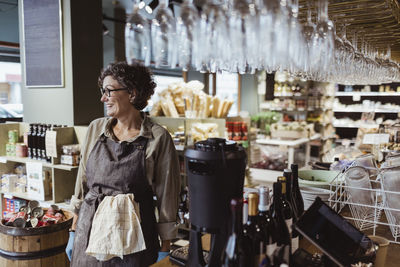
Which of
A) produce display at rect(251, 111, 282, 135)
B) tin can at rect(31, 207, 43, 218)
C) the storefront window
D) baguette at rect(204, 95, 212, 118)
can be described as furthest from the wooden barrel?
produce display at rect(251, 111, 282, 135)

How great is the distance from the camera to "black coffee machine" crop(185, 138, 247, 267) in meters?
1.16

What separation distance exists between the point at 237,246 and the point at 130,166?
3.38 feet

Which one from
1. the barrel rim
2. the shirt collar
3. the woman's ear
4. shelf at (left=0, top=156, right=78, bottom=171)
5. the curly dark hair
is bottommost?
the barrel rim

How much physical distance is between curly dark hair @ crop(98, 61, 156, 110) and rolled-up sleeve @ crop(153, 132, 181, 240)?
0.92 ft

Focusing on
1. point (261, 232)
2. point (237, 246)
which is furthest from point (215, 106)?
point (237, 246)

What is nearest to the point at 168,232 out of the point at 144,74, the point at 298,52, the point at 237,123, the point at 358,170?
the point at 144,74

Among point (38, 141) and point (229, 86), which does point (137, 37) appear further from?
point (229, 86)

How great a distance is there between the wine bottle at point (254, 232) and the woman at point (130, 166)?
3.07ft

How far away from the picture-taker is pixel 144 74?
7.18 feet

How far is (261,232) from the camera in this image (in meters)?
1.22

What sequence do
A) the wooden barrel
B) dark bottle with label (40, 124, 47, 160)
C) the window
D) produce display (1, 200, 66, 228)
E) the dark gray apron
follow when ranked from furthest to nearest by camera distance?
1. the window
2. dark bottle with label (40, 124, 47, 160)
3. produce display (1, 200, 66, 228)
4. the wooden barrel
5. the dark gray apron

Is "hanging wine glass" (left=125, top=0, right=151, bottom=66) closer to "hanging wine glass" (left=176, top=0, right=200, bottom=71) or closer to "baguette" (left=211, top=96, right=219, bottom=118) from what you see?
"hanging wine glass" (left=176, top=0, right=200, bottom=71)

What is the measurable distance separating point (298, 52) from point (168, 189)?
42.5 inches

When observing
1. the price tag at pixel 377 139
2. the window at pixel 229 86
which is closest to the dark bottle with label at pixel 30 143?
the price tag at pixel 377 139
